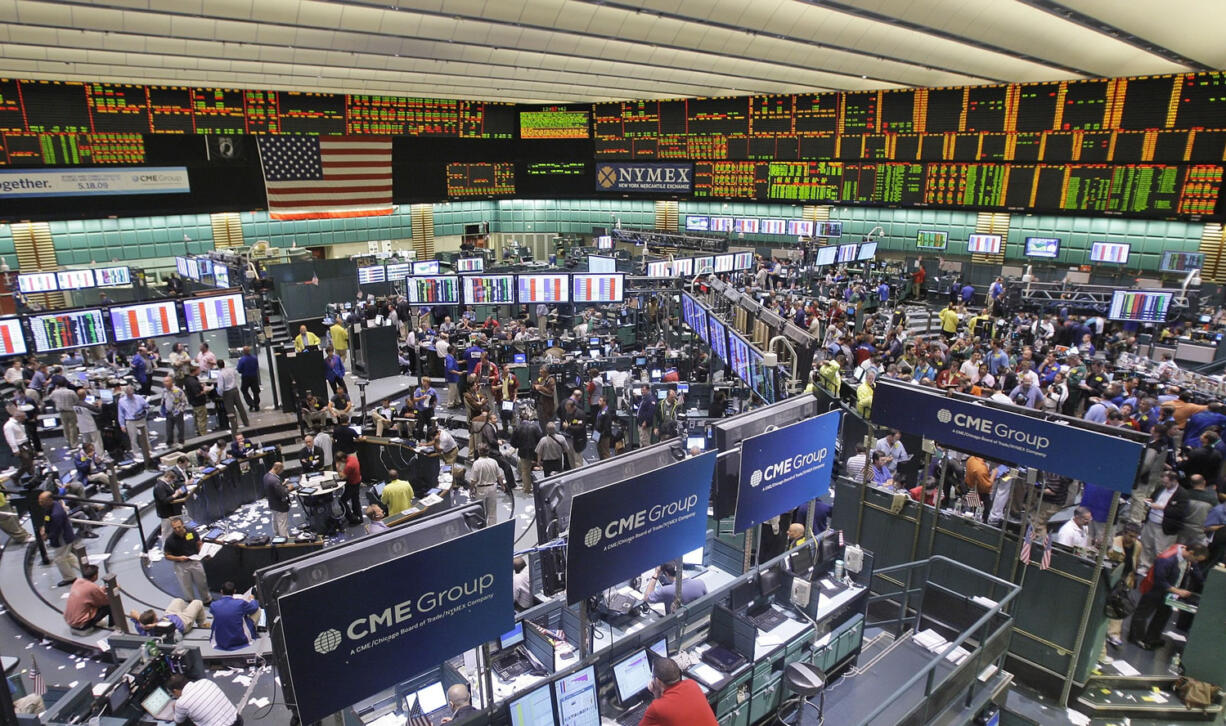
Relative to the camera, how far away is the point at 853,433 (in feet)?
35.9

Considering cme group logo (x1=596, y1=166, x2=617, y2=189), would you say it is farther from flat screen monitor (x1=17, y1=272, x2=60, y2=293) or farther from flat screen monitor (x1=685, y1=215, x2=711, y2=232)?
flat screen monitor (x1=17, y1=272, x2=60, y2=293)

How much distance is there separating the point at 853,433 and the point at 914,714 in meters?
5.97

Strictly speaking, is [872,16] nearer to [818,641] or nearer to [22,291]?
[818,641]

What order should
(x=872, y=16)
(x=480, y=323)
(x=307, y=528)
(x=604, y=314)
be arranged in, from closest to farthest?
(x=307, y=528), (x=872, y=16), (x=604, y=314), (x=480, y=323)

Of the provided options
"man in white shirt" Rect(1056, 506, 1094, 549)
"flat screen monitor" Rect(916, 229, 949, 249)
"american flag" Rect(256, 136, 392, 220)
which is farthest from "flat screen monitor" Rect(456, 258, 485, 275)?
"man in white shirt" Rect(1056, 506, 1094, 549)

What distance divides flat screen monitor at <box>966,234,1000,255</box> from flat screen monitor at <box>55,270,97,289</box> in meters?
26.6

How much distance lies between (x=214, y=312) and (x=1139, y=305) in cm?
1962

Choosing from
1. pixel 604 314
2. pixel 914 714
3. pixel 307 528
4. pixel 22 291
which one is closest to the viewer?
pixel 914 714

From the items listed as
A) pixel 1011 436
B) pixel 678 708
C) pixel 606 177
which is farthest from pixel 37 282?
pixel 1011 436

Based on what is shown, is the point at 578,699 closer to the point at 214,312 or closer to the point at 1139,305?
the point at 214,312

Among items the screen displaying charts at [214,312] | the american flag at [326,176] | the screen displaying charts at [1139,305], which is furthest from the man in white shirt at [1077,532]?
the american flag at [326,176]

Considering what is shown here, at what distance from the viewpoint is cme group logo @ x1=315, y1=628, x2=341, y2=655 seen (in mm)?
3650

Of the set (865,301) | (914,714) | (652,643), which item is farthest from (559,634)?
(865,301)

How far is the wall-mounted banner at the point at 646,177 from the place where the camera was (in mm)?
29188
